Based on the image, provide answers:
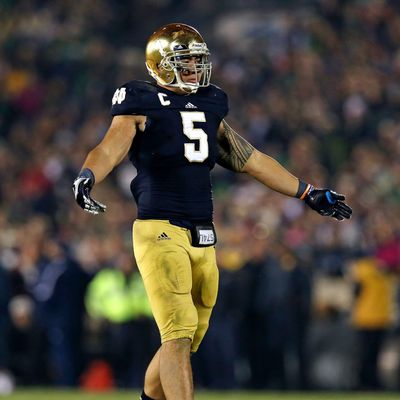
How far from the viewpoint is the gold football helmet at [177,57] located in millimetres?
6879

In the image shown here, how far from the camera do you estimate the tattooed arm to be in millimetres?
7219

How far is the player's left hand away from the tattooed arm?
0.11 meters

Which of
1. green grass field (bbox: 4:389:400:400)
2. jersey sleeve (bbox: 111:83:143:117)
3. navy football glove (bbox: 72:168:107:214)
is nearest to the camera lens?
navy football glove (bbox: 72:168:107:214)

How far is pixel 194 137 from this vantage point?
22.3ft

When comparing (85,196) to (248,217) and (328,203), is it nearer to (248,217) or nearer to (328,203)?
(328,203)

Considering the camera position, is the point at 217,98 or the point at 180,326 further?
the point at 217,98

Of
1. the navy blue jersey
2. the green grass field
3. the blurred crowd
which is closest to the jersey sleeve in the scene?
the navy blue jersey

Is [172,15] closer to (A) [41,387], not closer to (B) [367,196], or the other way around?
(B) [367,196]

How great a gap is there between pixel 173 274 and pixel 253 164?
0.94m

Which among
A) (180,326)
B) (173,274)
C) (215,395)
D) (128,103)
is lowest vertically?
(215,395)

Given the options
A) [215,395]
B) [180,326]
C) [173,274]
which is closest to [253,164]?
[173,274]

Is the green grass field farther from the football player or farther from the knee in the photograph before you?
the knee

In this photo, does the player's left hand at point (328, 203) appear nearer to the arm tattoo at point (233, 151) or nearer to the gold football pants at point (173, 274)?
the arm tattoo at point (233, 151)

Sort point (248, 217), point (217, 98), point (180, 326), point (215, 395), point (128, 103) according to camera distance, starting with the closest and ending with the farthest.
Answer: point (180, 326) → point (128, 103) → point (217, 98) → point (215, 395) → point (248, 217)
